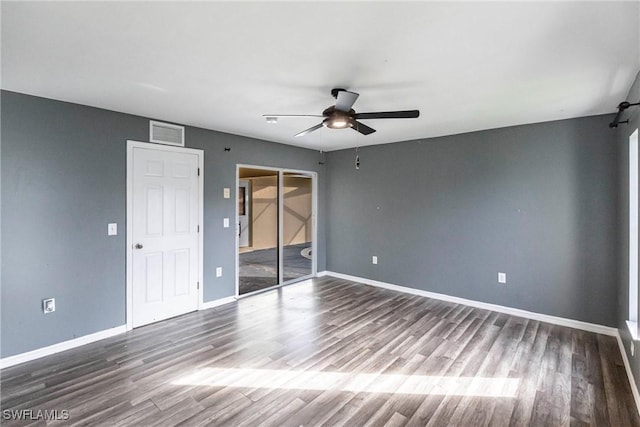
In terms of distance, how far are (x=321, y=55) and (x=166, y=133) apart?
2.52 m

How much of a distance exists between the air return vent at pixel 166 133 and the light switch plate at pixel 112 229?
3.45ft

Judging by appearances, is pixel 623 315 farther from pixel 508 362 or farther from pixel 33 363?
pixel 33 363

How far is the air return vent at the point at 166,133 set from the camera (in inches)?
141

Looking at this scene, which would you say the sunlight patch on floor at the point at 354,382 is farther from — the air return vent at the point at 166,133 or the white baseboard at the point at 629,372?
the air return vent at the point at 166,133

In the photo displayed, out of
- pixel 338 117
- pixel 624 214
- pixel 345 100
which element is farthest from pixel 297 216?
pixel 624 214

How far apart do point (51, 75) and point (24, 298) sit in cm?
198

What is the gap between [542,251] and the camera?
370 centimetres

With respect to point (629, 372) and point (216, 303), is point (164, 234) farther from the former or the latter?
point (629, 372)

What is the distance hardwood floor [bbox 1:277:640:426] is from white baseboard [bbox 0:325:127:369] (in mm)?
84

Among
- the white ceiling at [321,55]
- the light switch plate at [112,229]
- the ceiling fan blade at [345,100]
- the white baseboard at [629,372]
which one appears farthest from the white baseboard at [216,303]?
the white baseboard at [629,372]

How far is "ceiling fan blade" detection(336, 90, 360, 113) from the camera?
7.36ft

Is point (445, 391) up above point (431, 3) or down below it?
below

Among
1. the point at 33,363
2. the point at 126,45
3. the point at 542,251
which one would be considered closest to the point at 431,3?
the point at 126,45

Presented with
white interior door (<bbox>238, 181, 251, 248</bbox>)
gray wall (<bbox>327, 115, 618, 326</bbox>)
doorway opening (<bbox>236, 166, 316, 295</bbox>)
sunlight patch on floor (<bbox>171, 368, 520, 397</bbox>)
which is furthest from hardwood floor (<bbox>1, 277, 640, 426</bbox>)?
white interior door (<bbox>238, 181, 251, 248</bbox>)
